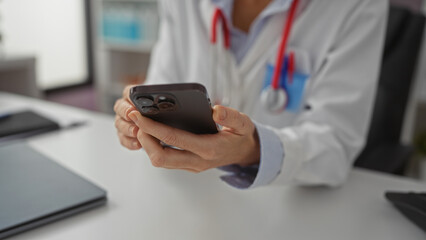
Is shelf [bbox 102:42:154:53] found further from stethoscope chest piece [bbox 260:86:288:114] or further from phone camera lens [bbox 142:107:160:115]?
phone camera lens [bbox 142:107:160:115]

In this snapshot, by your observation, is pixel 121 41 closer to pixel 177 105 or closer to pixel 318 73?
pixel 318 73

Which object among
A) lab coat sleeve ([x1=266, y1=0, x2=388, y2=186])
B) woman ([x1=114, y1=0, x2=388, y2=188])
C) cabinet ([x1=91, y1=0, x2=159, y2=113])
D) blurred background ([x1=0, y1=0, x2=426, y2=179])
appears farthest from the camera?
cabinet ([x1=91, y1=0, x2=159, y2=113])

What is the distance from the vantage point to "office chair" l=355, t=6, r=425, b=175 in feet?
3.33

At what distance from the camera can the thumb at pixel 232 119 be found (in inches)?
17.3

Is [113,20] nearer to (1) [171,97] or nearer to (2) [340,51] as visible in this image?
(2) [340,51]

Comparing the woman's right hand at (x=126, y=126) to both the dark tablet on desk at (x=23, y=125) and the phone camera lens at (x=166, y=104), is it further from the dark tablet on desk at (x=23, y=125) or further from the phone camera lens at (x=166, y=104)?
the dark tablet on desk at (x=23, y=125)

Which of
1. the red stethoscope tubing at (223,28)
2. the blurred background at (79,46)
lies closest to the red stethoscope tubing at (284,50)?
the red stethoscope tubing at (223,28)

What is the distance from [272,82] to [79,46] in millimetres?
2451

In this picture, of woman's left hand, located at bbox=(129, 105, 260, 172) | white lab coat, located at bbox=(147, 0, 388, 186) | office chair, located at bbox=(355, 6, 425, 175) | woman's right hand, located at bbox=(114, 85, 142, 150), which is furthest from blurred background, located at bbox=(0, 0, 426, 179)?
woman's left hand, located at bbox=(129, 105, 260, 172)

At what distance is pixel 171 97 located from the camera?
0.40 meters

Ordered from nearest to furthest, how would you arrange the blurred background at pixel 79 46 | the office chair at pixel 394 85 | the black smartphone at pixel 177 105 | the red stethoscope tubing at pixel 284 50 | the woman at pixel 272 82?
the black smartphone at pixel 177 105
the woman at pixel 272 82
the red stethoscope tubing at pixel 284 50
the office chair at pixel 394 85
the blurred background at pixel 79 46

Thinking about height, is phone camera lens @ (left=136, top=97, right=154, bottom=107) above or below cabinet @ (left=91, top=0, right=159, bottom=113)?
above

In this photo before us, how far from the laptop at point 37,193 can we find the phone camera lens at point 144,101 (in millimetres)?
222

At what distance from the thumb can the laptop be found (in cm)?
24
